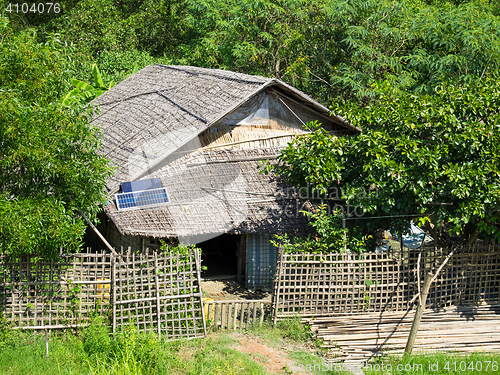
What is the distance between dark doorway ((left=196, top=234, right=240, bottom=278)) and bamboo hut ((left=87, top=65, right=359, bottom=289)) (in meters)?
0.03

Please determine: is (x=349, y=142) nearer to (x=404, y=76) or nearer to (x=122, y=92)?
(x=404, y=76)

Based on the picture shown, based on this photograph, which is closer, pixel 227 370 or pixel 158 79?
pixel 227 370

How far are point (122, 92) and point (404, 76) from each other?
8.79 m

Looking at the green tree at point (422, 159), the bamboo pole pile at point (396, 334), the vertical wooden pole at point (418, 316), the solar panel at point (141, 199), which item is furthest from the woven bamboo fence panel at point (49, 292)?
the vertical wooden pole at point (418, 316)

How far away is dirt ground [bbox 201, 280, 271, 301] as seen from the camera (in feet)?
31.8

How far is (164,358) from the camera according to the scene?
6.41 m

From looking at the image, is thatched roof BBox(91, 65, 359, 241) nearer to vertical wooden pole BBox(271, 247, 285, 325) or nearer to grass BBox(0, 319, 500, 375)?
vertical wooden pole BBox(271, 247, 285, 325)

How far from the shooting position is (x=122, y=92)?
47.8 feet

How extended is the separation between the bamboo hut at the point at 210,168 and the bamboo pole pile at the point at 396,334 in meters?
2.70

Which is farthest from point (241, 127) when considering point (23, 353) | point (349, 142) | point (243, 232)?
point (23, 353)

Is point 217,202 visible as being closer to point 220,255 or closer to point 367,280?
point 220,255

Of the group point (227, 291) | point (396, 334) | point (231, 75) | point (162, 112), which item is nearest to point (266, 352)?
point (396, 334)

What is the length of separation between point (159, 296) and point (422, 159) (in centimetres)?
462

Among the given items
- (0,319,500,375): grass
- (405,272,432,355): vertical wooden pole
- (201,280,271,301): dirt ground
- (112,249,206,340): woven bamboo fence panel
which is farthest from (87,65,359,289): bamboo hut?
(405,272,432,355): vertical wooden pole
